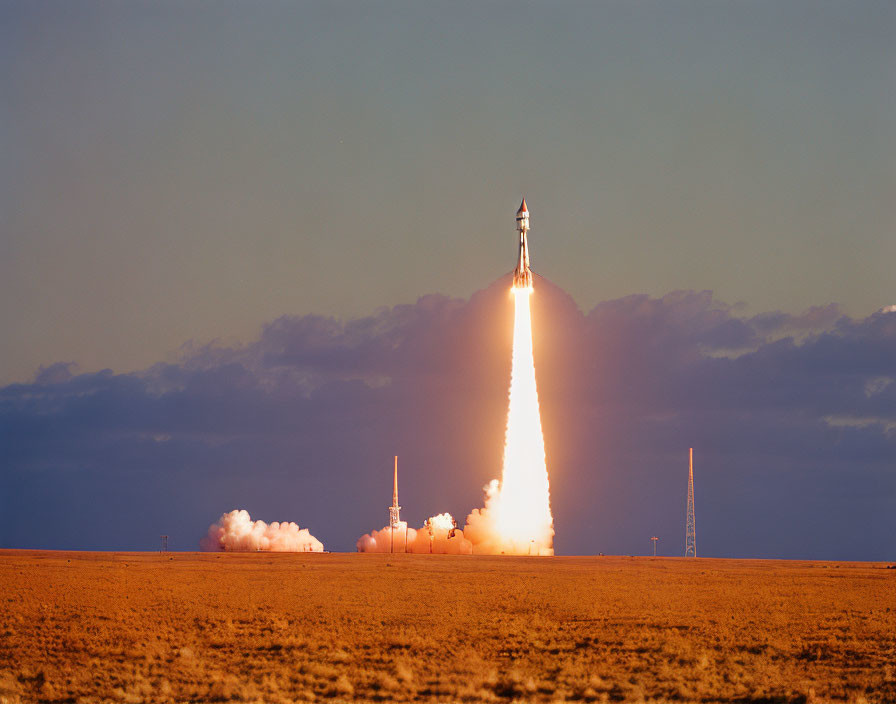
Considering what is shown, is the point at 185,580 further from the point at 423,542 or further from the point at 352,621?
the point at 423,542

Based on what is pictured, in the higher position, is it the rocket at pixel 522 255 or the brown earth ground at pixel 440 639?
the rocket at pixel 522 255

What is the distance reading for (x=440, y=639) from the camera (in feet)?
186

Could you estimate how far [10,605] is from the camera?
245 ft

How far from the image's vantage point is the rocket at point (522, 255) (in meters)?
125

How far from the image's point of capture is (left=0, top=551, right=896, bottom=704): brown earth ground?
43.2 metres

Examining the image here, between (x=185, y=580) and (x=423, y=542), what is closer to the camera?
(x=185, y=580)

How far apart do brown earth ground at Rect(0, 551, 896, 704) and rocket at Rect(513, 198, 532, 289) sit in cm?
3240

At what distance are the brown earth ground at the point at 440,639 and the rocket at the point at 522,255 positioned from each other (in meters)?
32.4

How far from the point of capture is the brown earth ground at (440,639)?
43.2 metres

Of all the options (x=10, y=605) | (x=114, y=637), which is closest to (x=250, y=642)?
(x=114, y=637)

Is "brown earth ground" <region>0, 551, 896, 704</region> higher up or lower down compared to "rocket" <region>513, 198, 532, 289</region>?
lower down

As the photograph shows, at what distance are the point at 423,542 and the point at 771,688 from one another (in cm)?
11255

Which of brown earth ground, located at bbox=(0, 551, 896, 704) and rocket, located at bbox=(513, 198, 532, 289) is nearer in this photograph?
brown earth ground, located at bbox=(0, 551, 896, 704)

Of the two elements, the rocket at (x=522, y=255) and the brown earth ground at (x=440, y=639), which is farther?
the rocket at (x=522, y=255)
